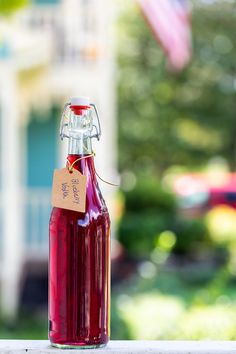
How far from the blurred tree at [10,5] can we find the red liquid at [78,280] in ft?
10.5

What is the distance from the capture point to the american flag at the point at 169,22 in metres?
6.45

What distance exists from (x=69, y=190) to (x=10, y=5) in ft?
10.5

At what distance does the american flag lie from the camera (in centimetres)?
645

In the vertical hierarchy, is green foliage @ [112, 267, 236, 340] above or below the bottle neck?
below

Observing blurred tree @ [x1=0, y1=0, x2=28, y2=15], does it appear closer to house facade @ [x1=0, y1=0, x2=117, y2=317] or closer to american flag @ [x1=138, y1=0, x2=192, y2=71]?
american flag @ [x1=138, y1=0, x2=192, y2=71]

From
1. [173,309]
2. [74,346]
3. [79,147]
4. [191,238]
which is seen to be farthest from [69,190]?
[191,238]

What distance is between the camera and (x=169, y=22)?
6.78 m

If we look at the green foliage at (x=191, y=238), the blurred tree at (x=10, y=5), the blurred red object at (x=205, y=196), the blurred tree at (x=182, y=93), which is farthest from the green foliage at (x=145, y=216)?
the blurred tree at (x=182, y=93)

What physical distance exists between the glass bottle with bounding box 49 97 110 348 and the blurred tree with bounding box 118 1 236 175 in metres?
23.9

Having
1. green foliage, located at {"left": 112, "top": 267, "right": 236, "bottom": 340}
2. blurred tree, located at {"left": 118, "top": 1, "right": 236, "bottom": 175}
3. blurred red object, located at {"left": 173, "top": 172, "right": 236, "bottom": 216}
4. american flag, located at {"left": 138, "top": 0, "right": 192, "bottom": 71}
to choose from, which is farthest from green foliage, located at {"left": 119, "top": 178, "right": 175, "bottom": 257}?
blurred tree, located at {"left": 118, "top": 1, "right": 236, "bottom": 175}

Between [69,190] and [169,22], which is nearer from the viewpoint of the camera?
[69,190]

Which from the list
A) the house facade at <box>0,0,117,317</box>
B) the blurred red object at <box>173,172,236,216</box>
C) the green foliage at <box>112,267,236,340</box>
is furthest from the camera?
the blurred red object at <box>173,172,236,216</box>

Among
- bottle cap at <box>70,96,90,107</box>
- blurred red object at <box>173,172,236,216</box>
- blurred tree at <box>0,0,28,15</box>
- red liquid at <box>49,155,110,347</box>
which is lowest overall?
blurred red object at <box>173,172,236,216</box>

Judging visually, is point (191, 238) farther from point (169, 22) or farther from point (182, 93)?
point (182, 93)
